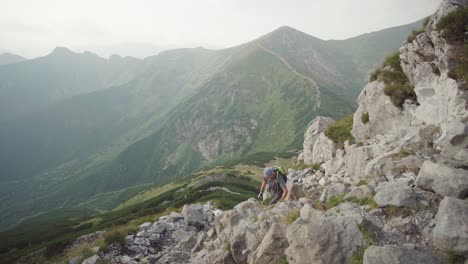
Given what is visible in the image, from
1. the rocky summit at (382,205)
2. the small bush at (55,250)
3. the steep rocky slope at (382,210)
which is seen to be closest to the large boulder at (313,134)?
the rocky summit at (382,205)

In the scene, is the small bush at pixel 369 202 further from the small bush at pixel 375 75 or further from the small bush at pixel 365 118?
the small bush at pixel 375 75

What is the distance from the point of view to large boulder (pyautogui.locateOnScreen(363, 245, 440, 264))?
958 cm

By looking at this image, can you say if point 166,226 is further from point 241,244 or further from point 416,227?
point 416,227

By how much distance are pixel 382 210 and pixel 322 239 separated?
338 cm

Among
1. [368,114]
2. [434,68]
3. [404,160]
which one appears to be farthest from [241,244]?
[368,114]

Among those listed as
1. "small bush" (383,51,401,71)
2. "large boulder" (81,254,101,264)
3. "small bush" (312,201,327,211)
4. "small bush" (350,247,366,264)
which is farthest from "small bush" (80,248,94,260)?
"small bush" (383,51,401,71)

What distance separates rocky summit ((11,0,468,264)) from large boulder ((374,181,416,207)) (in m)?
0.05

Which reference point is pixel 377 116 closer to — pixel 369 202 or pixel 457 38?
pixel 457 38

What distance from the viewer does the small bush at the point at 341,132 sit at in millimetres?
39653

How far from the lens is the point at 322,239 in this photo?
38.8ft

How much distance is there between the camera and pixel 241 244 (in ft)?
54.5

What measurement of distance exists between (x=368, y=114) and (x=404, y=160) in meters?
19.3

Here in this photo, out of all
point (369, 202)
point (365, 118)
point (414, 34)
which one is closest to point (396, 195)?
point (369, 202)

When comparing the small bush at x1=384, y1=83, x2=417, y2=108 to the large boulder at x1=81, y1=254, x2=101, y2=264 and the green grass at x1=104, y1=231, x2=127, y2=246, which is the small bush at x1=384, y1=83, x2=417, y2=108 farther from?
the large boulder at x1=81, y1=254, x2=101, y2=264
